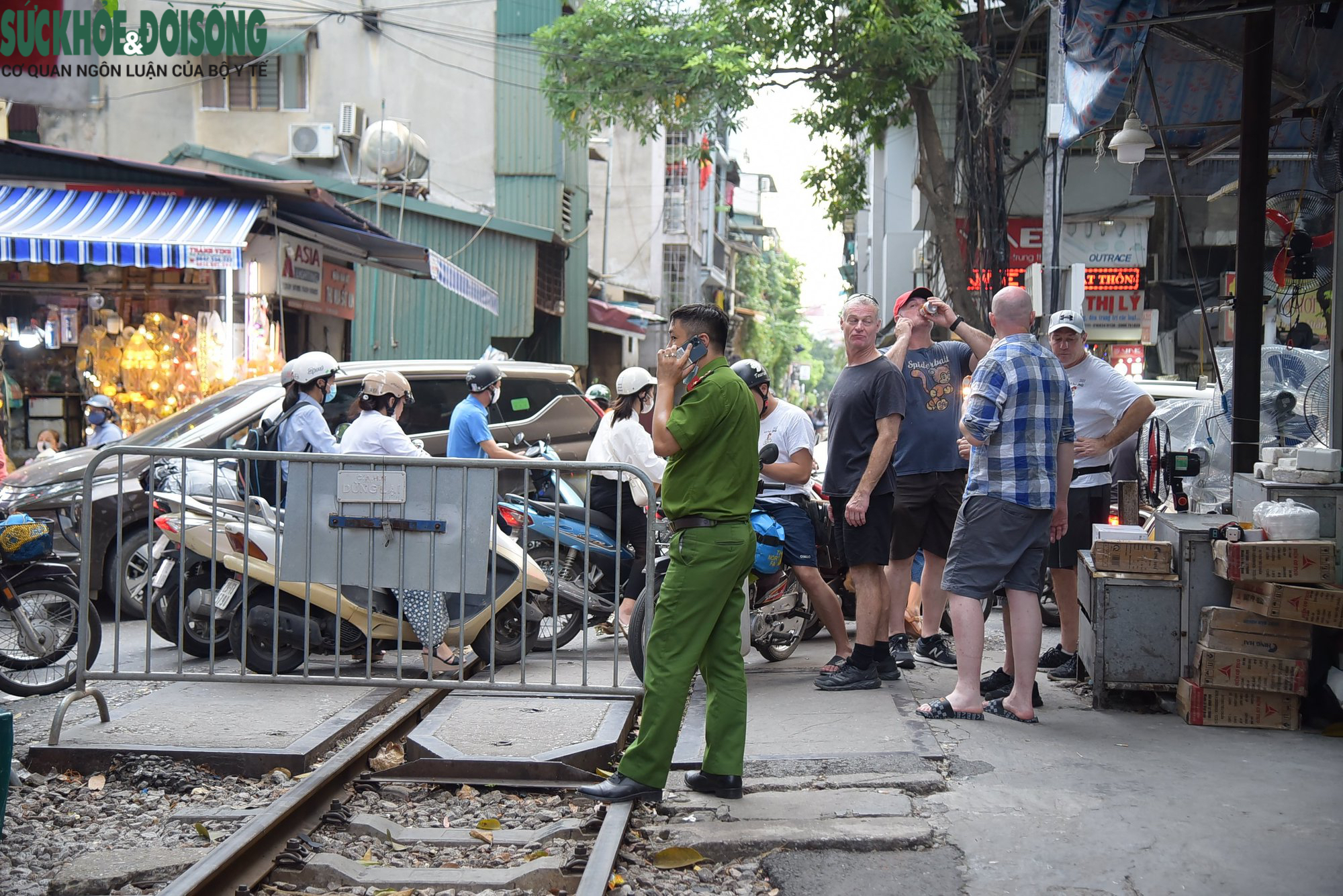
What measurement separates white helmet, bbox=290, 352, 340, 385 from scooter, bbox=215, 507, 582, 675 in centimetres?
131

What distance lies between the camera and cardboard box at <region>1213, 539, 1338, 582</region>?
5129 millimetres

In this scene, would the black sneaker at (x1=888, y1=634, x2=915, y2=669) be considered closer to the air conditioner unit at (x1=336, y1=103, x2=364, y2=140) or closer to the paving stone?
the paving stone

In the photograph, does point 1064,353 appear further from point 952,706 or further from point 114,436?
point 114,436

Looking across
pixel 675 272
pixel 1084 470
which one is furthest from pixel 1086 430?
pixel 675 272

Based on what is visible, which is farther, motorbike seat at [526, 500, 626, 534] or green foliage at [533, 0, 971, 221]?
green foliage at [533, 0, 971, 221]

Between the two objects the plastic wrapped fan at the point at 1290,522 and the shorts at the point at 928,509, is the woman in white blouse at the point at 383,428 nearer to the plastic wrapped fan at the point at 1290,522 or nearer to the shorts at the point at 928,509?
the shorts at the point at 928,509

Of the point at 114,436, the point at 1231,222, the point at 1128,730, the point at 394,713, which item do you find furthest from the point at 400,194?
the point at 1128,730

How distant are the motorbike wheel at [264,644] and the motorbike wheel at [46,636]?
2.47 ft

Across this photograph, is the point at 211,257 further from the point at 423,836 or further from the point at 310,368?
the point at 423,836

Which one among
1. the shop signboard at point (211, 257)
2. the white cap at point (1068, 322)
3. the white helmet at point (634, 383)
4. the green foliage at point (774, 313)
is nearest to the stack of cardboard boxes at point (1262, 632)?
the white cap at point (1068, 322)

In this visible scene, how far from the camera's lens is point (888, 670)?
20.7 feet

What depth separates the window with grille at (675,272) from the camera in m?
39.6

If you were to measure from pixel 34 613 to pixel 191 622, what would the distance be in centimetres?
82

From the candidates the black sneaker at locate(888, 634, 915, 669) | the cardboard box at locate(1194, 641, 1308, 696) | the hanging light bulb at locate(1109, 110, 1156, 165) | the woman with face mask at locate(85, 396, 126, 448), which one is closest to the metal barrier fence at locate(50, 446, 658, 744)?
the black sneaker at locate(888, 634, 915, 669)
